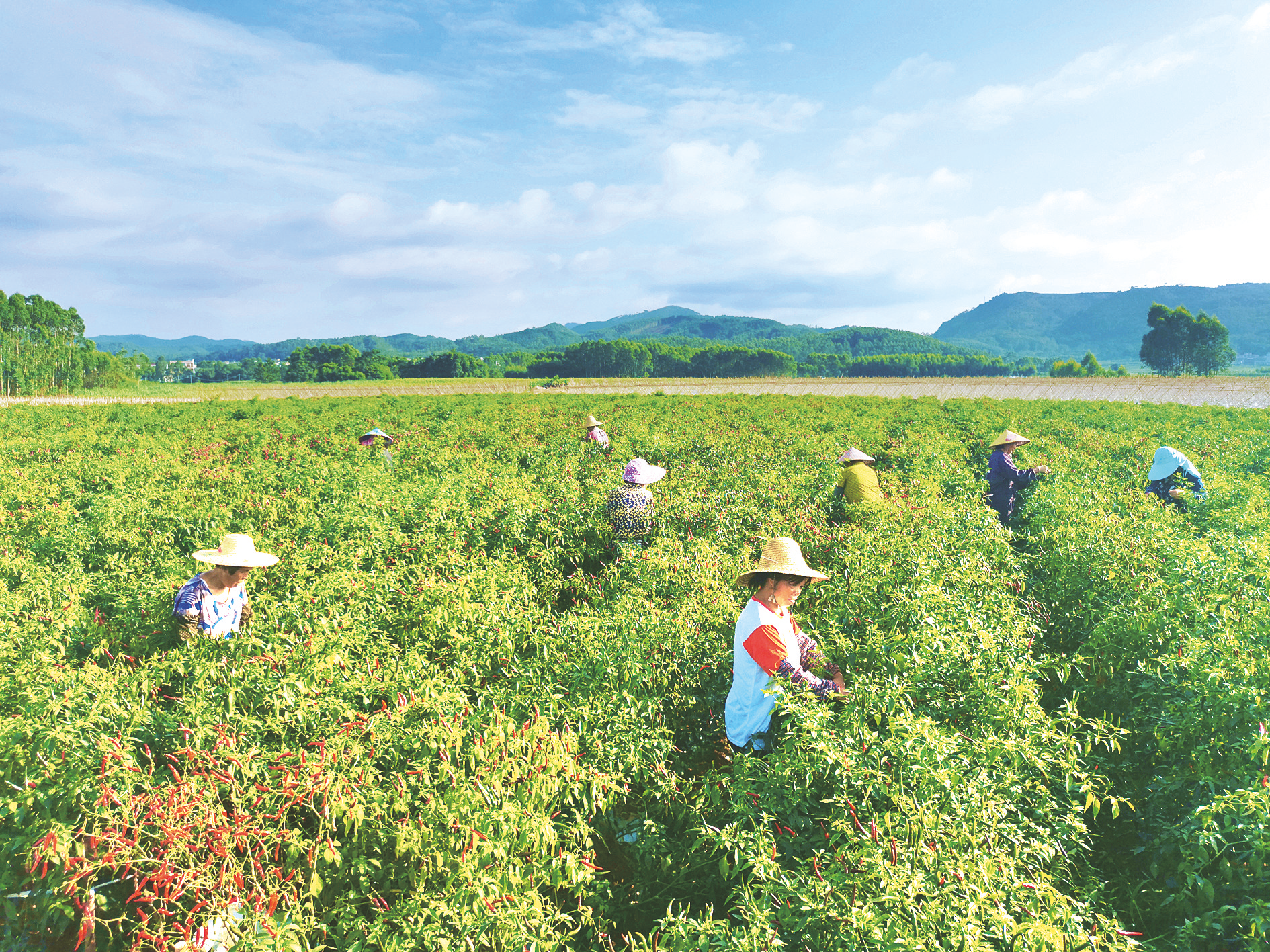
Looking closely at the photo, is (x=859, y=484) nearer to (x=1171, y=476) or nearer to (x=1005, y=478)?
(x=1005, y=478)

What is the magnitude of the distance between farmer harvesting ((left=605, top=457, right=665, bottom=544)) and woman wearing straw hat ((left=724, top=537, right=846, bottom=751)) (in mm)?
4034

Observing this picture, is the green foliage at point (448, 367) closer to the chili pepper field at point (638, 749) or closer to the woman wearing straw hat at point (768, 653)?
the chili pepper field at point (638, 749)

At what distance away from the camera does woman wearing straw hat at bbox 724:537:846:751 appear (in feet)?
13.2

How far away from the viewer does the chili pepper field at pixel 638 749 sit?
2.67 m

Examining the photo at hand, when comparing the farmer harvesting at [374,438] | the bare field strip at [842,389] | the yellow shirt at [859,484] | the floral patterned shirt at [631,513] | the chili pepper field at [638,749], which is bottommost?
the chili pepper field at [638,749]

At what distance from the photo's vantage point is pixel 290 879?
2.97 meters

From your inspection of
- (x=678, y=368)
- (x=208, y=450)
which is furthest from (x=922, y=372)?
(x=208, y=450)

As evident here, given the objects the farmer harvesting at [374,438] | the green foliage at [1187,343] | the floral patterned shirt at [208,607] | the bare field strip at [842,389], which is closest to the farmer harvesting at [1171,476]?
the floral patterned shirt at [208,607]

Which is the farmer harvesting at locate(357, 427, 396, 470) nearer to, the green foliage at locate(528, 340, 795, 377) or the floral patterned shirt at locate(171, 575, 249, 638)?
the floral patterned shirt at locate(171, 575, 249, 638)

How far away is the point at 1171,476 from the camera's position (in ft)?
31.0

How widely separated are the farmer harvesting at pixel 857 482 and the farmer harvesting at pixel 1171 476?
4.12 metres

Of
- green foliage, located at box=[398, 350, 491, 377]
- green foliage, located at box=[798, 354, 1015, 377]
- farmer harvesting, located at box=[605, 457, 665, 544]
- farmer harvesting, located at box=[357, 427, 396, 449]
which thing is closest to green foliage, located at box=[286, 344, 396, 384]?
green foliage, located at box=[398, 350, 491, 377]

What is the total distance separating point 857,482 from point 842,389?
52.1m

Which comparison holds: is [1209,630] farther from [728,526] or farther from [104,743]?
[104,743]
